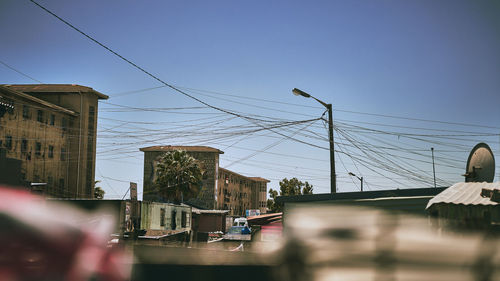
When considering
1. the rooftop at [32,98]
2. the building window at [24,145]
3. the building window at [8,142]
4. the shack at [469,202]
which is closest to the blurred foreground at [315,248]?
the shack at [469,202]

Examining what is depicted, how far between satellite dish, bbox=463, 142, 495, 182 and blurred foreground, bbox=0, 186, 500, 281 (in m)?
11.2

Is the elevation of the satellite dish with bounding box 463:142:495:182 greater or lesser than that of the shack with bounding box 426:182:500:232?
greater

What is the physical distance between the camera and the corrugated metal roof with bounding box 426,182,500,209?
9.73 meters

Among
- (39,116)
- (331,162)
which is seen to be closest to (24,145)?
(39,116)

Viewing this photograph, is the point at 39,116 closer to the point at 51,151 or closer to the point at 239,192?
the point at 51,151

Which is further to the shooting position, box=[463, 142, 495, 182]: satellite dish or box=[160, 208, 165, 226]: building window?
box=[160, 208, 165, 226]: building window

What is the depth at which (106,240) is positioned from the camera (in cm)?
319

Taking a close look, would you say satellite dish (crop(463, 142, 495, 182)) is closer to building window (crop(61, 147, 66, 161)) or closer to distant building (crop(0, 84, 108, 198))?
distant building (crop(0, 84, 108, 198))

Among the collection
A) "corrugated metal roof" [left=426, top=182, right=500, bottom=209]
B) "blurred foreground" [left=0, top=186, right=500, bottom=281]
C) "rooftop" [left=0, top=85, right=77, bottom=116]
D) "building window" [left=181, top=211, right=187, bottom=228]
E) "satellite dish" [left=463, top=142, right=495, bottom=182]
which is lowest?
"building window" [left=181, top=211, right=187, bottom=228]

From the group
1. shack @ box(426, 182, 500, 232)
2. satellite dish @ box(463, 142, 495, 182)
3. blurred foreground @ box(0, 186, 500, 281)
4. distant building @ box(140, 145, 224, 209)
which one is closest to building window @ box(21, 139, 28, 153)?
satellite dish @ box(463, 142, 495, 182)

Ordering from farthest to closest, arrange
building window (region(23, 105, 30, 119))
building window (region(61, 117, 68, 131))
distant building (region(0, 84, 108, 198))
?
building window (region(61, 117, 68, 131)) < building window (region(23, 105, 30, 119)) < distant building (region(0, 84, 108, 198))

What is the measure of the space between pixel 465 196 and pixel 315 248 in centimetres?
805

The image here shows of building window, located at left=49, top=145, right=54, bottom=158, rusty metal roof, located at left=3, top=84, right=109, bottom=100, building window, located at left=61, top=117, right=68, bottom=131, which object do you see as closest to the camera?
building window, located at left=49, top=145, right=54, bottom=158

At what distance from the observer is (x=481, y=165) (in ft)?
46.2
